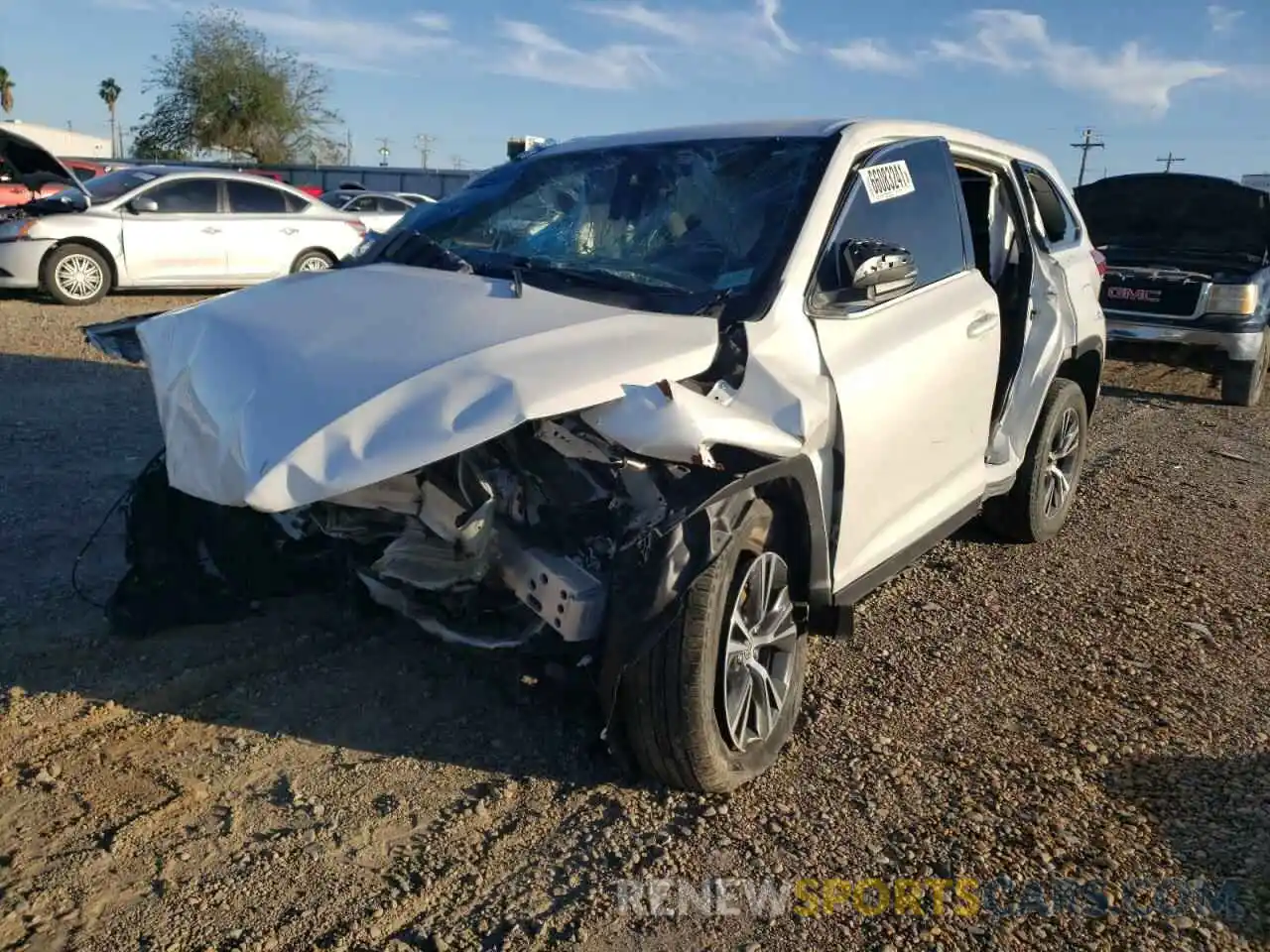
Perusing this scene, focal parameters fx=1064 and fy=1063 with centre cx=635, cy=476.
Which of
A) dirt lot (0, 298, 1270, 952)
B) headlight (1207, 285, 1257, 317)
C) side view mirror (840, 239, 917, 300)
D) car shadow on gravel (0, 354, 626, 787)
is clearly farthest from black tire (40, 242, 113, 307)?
headlight (1207, 285, 1257, 317)

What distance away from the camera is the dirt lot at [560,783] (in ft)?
8.45

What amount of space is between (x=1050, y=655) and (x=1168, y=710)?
509 millimetres

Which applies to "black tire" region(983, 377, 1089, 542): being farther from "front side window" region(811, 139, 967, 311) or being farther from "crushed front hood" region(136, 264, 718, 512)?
"crushed front hood" region(136, 264, 718, 512)

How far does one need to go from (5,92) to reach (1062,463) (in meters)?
86.7

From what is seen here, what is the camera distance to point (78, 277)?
1156 centimetres

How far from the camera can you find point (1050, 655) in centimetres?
417

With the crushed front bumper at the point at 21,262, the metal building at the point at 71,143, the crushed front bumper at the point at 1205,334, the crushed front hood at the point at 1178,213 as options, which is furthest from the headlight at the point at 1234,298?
the metal building at the point at 71,143

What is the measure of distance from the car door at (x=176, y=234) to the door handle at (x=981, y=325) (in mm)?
10233

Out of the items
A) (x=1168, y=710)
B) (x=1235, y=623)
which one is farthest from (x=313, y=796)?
(x=1235, y=623)

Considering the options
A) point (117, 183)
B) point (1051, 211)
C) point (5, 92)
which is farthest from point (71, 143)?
point (1051, 211)

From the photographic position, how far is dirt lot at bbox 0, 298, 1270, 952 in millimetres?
2574

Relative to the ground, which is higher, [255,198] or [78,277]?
[255,198]

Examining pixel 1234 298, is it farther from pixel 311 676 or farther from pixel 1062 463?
pixel 311 676

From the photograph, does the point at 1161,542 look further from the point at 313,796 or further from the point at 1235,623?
the point at 313,796
